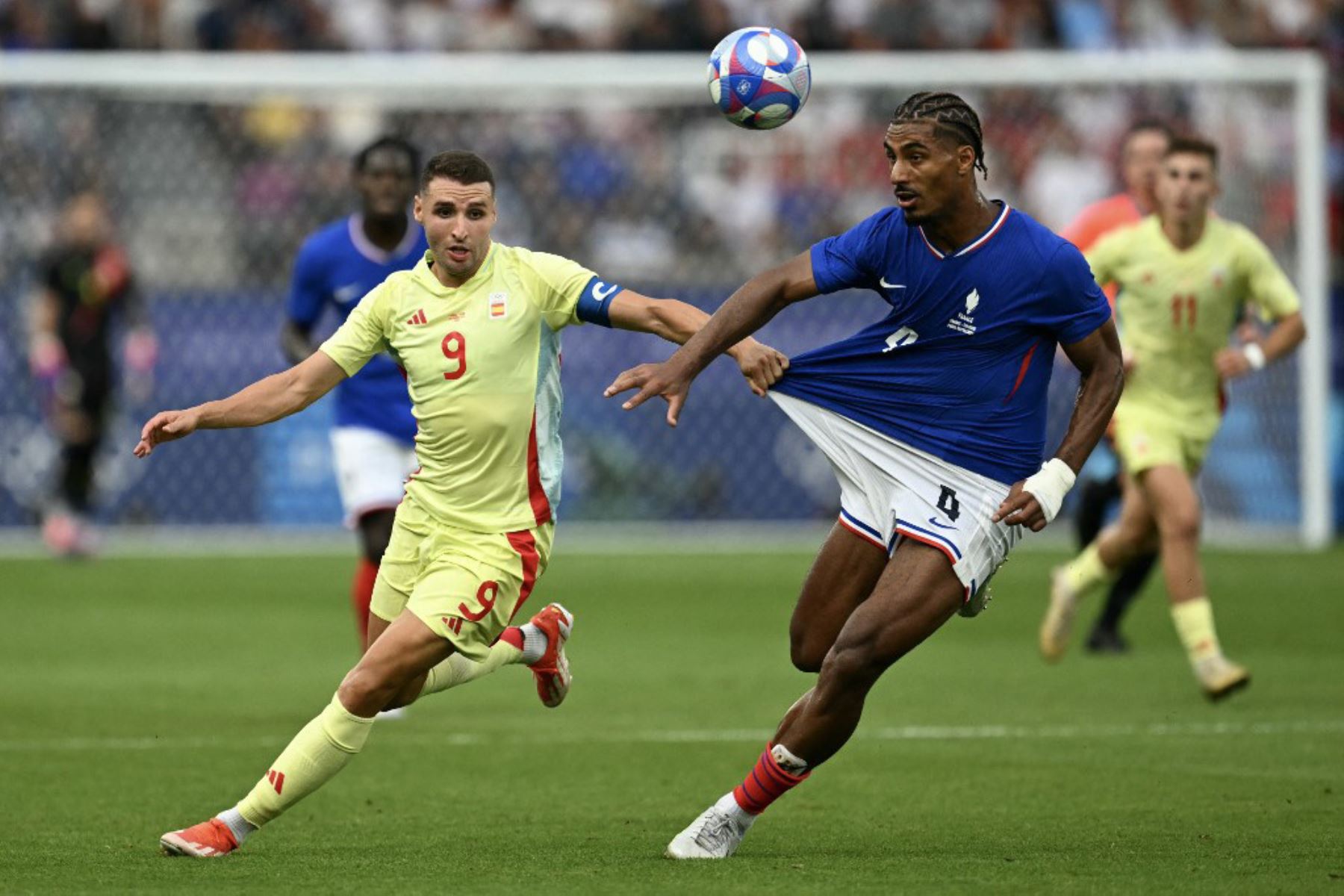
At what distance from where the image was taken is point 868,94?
824 inches

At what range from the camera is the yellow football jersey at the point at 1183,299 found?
11.9 m

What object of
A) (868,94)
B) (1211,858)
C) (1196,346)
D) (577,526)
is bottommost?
(577,526)

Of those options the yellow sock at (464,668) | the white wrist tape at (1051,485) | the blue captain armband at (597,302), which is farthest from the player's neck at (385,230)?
the white wrist tape at (1051,485)

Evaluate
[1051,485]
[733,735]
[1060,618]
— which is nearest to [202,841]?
[1051,485]

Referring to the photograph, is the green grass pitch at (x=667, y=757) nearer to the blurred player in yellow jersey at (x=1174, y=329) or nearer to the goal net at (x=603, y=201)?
the blurred player in yellow jersey at (x=1174, y=329)

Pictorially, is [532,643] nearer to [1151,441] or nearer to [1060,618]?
[1151,441]

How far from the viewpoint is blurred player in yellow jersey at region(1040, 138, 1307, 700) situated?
11.6m

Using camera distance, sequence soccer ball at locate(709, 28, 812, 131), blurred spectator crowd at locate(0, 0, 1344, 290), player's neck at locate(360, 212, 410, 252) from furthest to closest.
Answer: blurred spectator crowd at locate(0, 0, 1344, 290)
player's neck at locate(360, 212, 410, 252)
soccer ball at locate(709, 28, 812, 131)

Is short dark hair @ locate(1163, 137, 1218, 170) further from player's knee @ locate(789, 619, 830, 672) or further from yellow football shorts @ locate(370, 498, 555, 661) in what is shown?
yellow football shorts @ locate(370, 498, 555, 661)

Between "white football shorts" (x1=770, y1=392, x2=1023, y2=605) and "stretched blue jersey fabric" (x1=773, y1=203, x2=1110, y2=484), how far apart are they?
5 cm

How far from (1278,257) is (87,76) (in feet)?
33.5

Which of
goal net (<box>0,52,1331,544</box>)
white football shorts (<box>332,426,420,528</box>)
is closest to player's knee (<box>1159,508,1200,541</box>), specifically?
white football shorts (<box>332,426,420,528</box>)

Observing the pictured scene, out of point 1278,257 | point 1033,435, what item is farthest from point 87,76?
point 1033,435

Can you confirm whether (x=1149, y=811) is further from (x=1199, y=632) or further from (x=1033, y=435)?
(x=1199, y=632)
